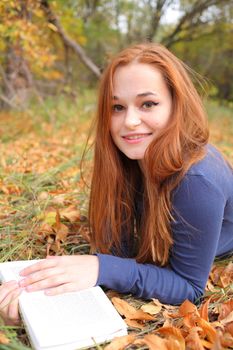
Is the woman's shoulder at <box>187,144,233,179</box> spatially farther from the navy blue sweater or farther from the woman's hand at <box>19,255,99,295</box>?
the woman's hand at <box>19,255,99,295</box>

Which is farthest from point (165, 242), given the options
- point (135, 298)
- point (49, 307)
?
point (49, 307)

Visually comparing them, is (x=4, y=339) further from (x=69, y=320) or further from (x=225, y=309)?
(x=225, y=309)

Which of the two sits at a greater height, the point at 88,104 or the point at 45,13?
the point at 45,13

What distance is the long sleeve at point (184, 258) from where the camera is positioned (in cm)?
155

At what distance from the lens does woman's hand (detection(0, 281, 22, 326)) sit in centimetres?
136

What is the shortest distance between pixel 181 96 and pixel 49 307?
0.94 meters

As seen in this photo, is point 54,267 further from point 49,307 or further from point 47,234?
point 47,234

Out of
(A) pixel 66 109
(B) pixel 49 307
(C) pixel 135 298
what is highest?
(A) pixel 66 109

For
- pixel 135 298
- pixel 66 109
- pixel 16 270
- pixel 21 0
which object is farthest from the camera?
pixel 66 109

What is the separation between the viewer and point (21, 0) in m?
4.18

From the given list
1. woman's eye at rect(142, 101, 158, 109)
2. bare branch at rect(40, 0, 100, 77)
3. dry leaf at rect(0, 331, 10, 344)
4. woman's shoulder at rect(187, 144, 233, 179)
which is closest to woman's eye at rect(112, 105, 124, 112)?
woman's eye at rect(142, 101, 158, 109)

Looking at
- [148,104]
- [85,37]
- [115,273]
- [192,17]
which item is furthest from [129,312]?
[85,37]

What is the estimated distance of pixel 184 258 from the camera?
1.64m

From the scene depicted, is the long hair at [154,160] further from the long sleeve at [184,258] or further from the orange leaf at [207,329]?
the orange leaf at [207,329]
